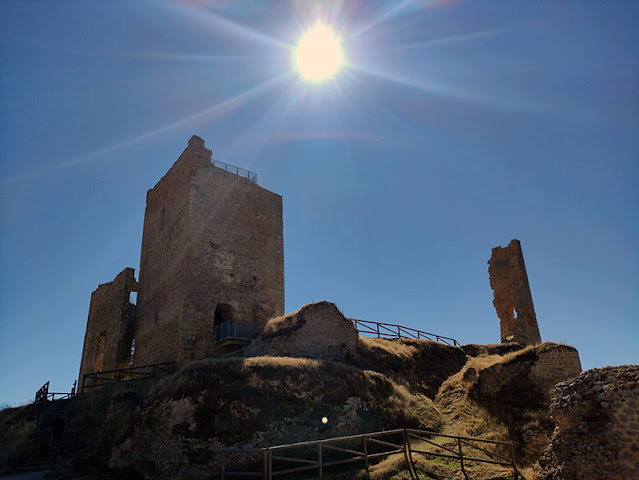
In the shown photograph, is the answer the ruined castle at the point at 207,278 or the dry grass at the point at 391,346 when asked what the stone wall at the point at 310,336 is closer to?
the ruined castle at the point at 207,278

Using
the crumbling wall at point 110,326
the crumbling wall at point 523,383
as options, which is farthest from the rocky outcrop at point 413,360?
the crumbling wall at point 110,326

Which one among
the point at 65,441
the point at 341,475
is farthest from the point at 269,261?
the point at 341,475

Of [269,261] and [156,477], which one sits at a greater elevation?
[269,261]

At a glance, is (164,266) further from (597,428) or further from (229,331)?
(597,428)

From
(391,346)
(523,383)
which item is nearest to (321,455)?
(523,383)

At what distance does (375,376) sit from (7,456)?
435 inches

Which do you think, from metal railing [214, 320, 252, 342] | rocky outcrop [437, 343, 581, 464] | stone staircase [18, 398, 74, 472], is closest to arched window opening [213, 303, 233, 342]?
metal railing [214, 320, 252, 342]

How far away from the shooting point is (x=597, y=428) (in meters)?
8.66

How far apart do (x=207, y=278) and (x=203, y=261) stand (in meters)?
0.77

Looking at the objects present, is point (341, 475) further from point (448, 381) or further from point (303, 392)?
point (448, 381)

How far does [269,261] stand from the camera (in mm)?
23156

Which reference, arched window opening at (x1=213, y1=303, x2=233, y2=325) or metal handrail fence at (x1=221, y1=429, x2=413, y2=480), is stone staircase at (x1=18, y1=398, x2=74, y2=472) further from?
arched window opening at (x1=213, y1=303, x2=233, y2=325)

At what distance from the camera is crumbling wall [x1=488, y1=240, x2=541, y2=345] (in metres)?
23.0

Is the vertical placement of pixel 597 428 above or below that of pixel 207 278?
below
